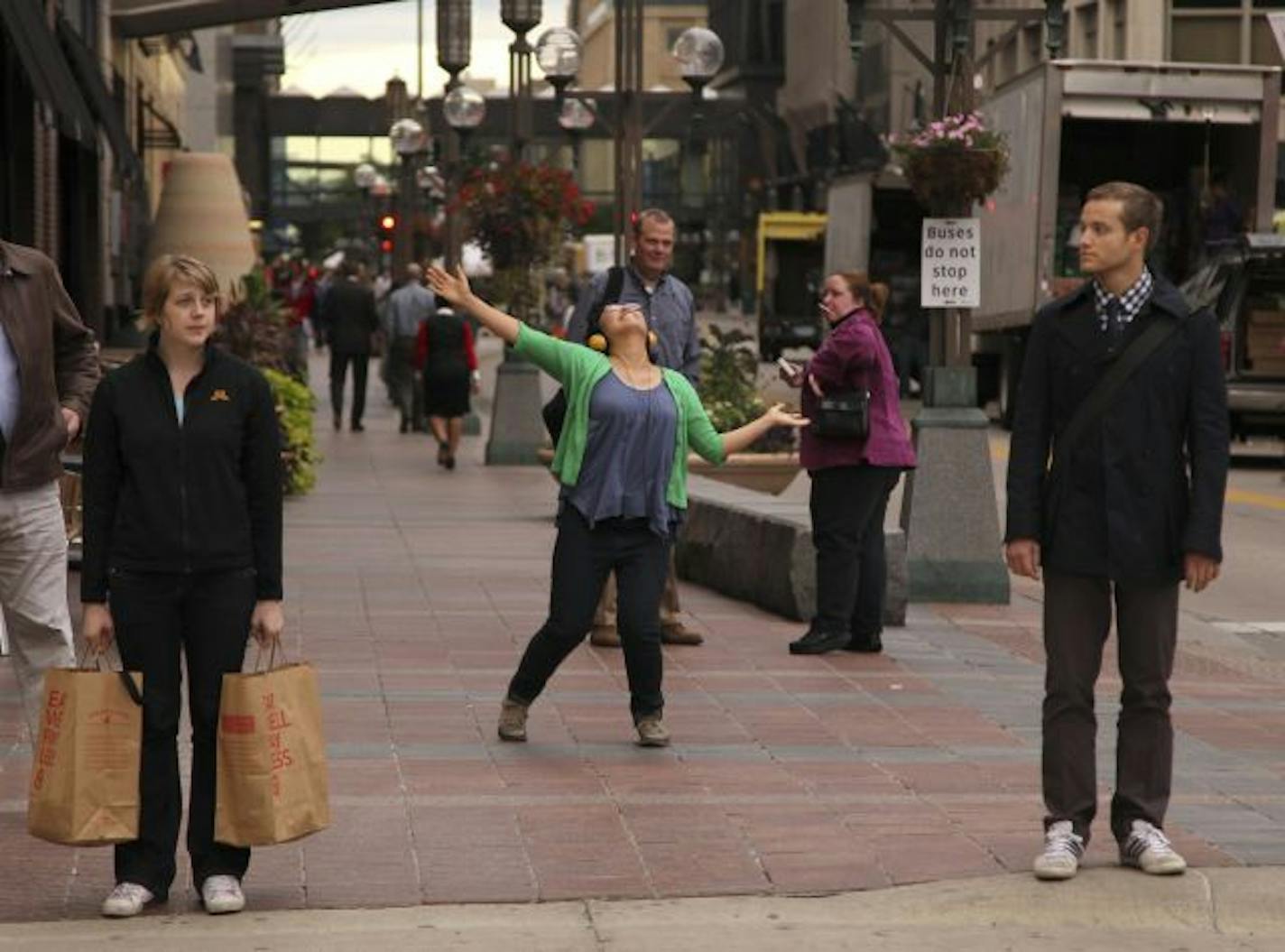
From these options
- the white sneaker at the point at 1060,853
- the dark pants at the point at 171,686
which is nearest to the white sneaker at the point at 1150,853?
the white sneaker at the point at 1060,853

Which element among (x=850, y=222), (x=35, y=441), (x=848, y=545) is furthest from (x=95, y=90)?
(x=850, y=222)

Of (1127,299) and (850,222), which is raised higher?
(1127,299)

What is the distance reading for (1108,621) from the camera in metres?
8.38

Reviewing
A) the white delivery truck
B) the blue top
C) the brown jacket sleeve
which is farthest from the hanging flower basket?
the white delivery truck

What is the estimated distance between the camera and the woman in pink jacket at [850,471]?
13469mm

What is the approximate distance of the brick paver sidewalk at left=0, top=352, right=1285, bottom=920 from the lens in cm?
834

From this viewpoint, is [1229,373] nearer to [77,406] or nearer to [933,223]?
[933,223]

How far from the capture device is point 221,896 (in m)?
7.74

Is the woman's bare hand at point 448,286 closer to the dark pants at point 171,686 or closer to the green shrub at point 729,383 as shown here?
the dark pants at point 171,686

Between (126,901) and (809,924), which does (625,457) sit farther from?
(126,901)

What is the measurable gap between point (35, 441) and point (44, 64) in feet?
34.2

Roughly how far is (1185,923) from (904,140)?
29.5 feet

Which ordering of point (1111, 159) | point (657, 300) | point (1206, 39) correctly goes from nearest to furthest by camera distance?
point (657, 300)
point (1111, 159)
point (1206, 39)

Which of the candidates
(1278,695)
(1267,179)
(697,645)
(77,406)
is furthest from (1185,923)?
(1267,179)
